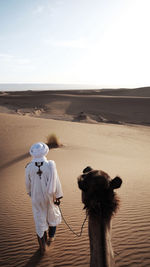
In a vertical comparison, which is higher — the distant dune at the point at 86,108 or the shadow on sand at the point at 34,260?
the distant dune at the point at 86,108

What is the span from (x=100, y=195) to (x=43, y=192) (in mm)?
1912

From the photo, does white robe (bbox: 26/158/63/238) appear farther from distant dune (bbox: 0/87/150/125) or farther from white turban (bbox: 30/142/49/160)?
distant dune (bbox: 0/87/150/125)

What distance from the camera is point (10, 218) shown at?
5.11 meters

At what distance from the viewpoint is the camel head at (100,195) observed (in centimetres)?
183

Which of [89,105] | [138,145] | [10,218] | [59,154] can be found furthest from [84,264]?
[89,105]

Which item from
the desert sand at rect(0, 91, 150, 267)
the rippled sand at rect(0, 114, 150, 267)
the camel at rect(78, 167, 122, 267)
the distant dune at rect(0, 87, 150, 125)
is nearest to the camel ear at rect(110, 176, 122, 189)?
the camel at rect(78, 167, 122, 267)

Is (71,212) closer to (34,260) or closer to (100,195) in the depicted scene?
(34,260)

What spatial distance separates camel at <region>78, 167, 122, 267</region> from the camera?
1837mm

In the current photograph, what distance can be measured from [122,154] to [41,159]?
29.5ft

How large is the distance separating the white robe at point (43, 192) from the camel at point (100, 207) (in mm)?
1601

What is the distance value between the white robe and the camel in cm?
160

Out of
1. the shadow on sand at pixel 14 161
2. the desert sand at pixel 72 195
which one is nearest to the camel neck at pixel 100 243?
the desert sand at pixel 72 195

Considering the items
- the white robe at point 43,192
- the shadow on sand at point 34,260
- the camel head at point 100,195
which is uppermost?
the camel head at point 100,195

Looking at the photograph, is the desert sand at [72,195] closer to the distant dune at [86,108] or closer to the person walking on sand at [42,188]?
the person walking on sand at [42,188]
